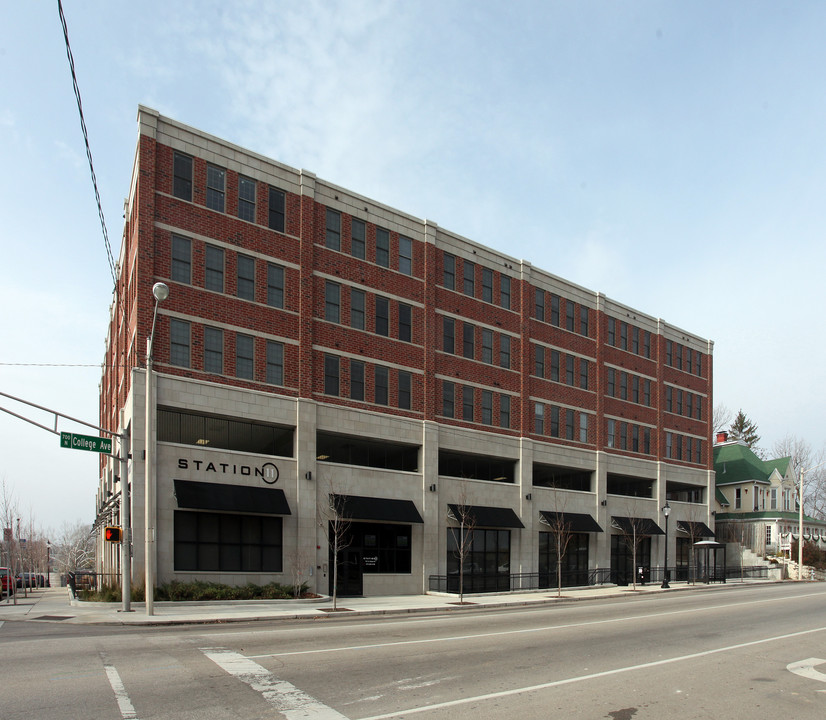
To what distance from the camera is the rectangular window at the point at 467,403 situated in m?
39.8

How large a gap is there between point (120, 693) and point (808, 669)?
425 inches

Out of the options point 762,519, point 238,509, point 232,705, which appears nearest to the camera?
point 232,705

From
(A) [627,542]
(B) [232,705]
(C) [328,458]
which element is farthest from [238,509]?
(A) [627,542]

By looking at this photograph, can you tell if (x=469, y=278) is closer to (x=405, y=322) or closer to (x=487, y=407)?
(x=405, y=322)

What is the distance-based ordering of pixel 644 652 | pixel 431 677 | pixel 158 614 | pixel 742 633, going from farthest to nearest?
pixel 158 614, pixel 742 633, pixel 644 652, pixel 431 677

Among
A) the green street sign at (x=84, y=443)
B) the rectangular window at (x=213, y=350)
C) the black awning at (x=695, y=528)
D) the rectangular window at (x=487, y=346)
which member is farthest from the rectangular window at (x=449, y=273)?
the black awning at (x=695, y=528)

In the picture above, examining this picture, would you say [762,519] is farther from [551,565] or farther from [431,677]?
[431,677]

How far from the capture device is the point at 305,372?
1289 inches

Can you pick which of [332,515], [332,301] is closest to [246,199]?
[332,301]

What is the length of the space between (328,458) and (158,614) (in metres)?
12.3

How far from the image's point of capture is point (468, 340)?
1603 inches

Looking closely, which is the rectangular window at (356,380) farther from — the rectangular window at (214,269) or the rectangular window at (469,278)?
the rectangular window at (469,278)

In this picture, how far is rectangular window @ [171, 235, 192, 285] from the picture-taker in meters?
29.9

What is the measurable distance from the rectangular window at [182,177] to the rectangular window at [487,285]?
17418mm
